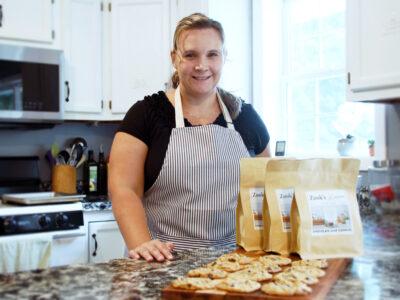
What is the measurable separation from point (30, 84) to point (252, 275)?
7.57 ft

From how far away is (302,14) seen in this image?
9.81 ft

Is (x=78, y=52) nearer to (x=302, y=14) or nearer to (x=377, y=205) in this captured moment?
(x=302, y=14)

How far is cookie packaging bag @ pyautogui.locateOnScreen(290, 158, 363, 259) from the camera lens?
100 centimetres

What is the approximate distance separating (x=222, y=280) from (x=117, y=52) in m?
2.46

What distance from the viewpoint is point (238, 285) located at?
2.48 ft

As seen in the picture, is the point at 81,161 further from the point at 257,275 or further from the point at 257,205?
the point at 257,275

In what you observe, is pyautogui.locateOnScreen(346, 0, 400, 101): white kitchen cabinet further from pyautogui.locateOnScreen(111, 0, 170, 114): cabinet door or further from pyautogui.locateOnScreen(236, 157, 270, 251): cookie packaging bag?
pyautogui.locateOnScreen(111, 0, 170, 114): cabinet door

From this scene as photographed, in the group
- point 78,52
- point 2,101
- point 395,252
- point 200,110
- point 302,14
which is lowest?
point 395,252

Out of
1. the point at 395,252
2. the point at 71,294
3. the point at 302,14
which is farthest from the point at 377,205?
the point at 71,294

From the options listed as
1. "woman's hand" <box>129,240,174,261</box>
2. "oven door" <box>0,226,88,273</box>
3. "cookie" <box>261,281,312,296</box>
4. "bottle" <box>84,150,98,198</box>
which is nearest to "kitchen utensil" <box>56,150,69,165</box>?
"bottle" <box>84,150,98,198</box>

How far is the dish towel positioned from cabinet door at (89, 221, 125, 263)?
76 cm

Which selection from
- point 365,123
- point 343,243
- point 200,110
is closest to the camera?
point 343,243

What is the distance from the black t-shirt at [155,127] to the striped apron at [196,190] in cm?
2

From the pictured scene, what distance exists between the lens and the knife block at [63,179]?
2.93m
